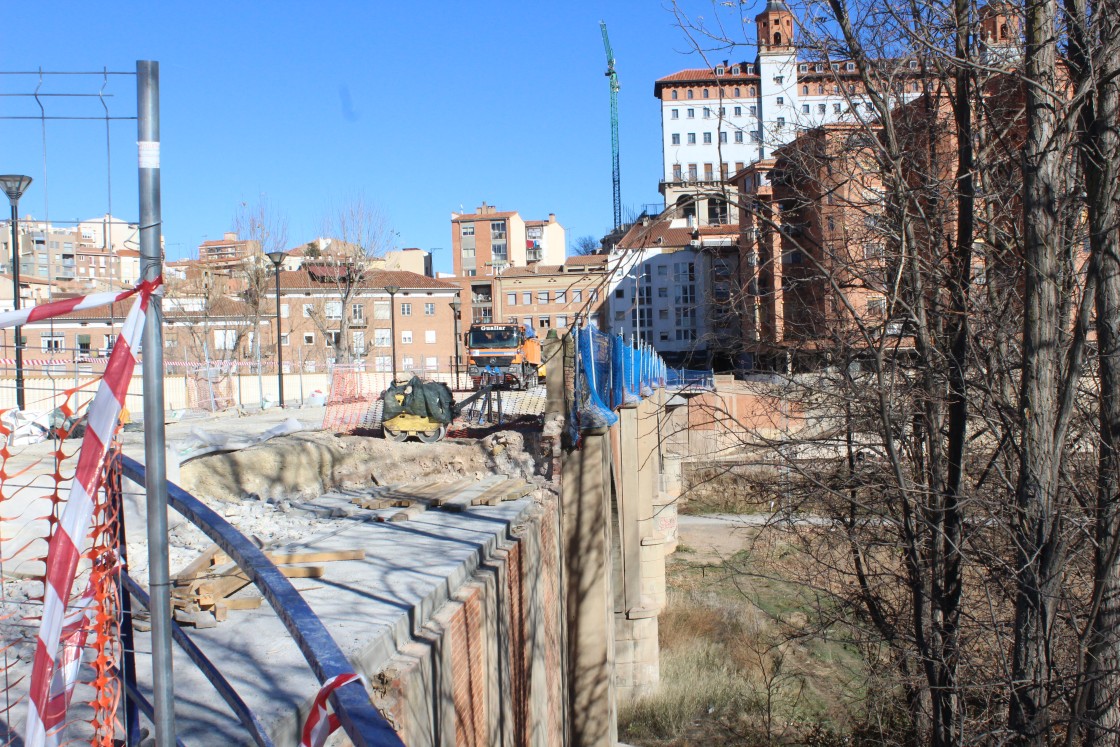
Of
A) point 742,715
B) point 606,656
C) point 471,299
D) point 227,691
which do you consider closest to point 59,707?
point 227,691

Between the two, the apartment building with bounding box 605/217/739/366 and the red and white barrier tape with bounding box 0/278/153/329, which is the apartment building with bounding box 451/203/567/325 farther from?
the red and white barrier tape with bounding box 0/278/153/329

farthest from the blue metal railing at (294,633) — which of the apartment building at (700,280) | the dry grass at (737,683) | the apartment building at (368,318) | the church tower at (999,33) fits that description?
the apartment building at (368,318)

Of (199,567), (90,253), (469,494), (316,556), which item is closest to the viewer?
(90,253)

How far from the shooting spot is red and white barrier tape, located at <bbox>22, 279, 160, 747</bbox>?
2293 mm

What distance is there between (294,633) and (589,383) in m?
9.33

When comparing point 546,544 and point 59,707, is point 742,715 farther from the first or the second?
point 59,707

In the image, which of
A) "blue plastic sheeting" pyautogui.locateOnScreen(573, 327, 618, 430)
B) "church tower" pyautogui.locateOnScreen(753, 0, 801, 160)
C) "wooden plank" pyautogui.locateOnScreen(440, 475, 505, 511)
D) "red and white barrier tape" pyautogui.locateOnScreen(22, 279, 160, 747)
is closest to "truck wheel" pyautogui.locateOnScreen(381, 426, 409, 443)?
"wooden plank" pyautogui.locateOnScreen(440, 475, 505, 511)

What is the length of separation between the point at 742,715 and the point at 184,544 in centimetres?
1110

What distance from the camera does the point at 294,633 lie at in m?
2.14

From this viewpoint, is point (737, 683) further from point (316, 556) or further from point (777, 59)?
point (777, 59)

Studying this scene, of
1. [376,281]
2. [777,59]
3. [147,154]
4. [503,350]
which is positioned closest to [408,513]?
[777,59]

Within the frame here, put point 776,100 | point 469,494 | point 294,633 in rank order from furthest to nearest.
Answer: point 469,494
point 776,100
point 294,633

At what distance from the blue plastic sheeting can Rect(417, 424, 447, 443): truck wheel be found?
23.8 feet

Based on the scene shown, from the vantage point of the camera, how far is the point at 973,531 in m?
6.17
